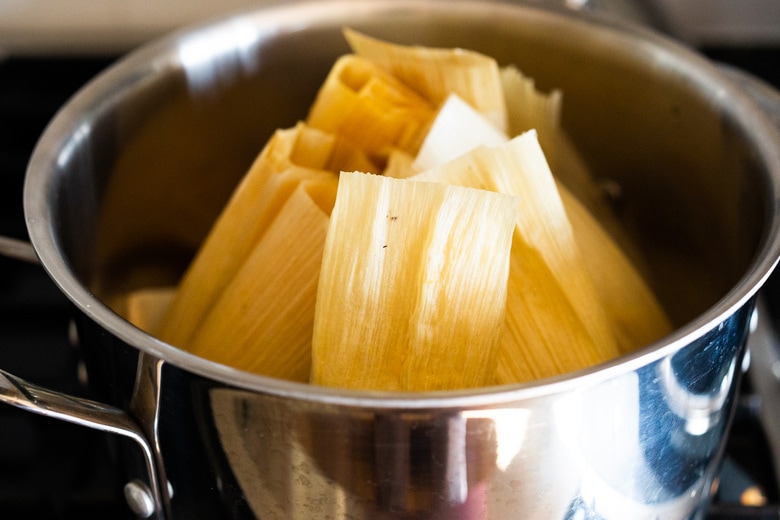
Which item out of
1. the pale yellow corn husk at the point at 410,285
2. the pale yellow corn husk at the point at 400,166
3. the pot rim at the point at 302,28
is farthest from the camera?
the pale yellow corn husk at the point at 400,166

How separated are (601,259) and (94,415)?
37 centimetres

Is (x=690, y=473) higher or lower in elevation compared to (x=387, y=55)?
lower

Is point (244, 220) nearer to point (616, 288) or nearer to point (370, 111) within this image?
point (370, 111)

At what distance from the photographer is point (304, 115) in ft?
2.55

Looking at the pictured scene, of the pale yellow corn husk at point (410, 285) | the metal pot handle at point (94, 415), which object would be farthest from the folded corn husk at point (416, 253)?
the metal pot handle at point (94, 415)

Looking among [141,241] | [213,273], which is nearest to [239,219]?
[213,273]

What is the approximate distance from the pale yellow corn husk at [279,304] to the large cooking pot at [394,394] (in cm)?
10

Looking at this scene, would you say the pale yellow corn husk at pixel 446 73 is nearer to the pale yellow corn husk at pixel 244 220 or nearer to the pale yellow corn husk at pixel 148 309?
the pale yellow corn husk at pixel 244 220

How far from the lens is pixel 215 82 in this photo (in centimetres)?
72

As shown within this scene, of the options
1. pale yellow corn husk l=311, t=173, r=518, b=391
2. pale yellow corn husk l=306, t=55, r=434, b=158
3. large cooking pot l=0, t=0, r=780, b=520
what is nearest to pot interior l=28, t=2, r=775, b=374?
A: large cooking pot l=0, t=0, r=780, b=520

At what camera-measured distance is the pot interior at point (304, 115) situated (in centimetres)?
65

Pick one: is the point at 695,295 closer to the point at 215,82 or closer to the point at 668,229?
the point at 668,229

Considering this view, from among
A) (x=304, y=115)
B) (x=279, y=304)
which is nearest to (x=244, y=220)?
(x=279, y=304)

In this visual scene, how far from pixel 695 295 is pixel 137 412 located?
469 mm
